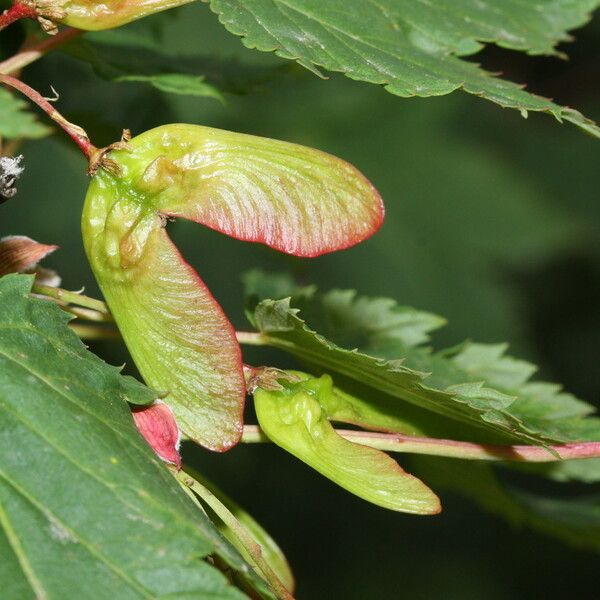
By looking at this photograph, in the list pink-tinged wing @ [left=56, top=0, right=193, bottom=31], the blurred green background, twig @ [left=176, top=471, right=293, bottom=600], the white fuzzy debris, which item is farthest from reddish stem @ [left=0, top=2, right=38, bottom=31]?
the blurred green background

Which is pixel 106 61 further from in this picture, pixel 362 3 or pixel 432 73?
pixel 432 73

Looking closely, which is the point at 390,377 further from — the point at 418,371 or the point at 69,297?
the point at 69,297

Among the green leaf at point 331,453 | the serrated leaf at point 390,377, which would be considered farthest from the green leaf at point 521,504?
the green leaf at point 331,453

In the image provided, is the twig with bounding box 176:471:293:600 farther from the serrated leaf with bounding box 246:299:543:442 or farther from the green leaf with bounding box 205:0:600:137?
the green leaf with bounding box 205:0:600:137

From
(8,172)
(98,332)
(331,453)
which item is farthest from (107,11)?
(331,453)

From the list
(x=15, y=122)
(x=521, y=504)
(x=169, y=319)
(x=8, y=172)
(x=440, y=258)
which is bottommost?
(x=440, y=258)

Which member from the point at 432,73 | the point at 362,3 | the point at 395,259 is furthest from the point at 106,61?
the point at 395,259
